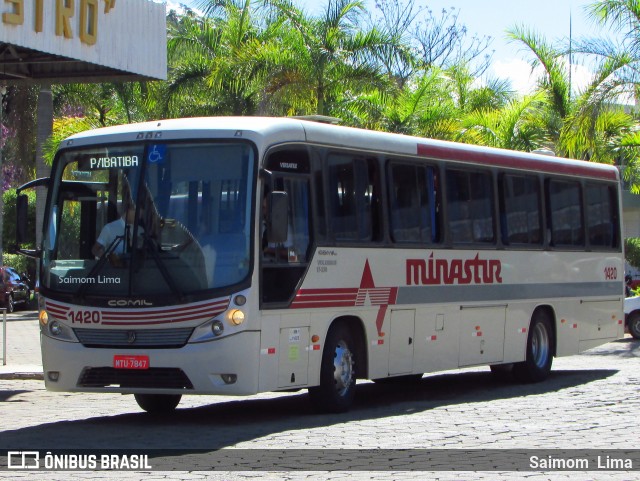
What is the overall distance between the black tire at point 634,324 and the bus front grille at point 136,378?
17.6 metres

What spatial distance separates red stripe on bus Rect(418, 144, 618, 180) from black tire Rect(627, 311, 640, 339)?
8.04 metres

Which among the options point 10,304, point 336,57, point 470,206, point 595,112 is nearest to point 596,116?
point 595,112

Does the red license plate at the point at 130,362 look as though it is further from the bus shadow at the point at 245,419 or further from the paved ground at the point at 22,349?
the paved ground at the point at 22,349

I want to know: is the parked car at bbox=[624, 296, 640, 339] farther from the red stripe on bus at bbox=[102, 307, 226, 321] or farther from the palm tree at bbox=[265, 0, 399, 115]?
the red stripe on bus at bbox=[102, 307, 226, 321]

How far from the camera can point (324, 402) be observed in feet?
44.3

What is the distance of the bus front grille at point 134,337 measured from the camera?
1234cm

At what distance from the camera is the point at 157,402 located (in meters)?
14.1

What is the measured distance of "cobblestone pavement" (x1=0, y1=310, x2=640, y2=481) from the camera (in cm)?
954

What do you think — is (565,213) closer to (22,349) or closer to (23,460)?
(23,460)

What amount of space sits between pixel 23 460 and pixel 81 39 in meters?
12.0

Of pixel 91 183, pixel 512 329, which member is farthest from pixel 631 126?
pixel 91 183

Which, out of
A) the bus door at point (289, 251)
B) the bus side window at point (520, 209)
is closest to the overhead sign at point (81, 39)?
the bus side window at point (520, 209)

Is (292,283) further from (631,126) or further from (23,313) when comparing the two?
(23,313)

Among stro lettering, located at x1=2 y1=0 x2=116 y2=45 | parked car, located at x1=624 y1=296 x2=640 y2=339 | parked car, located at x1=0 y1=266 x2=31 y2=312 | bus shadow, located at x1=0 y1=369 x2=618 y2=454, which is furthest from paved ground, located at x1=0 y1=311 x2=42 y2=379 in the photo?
parked car, located at x1=624 y1=296 x2=640 y2=339
